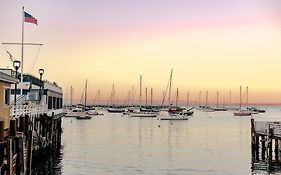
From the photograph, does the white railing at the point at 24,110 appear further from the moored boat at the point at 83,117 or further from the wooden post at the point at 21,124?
the moored boat at the point at 83,117

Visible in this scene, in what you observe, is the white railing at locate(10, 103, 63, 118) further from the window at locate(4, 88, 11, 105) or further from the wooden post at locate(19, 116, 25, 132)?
the window at locate(4, 88, 11, 105)

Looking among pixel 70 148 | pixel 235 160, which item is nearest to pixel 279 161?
pixel 235 160

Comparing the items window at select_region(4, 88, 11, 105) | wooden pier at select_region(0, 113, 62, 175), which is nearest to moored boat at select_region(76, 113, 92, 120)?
wooden pier at select_region(0, 113, 62, 175)

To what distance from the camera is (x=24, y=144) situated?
2897 cm

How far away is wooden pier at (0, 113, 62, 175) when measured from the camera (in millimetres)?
23844

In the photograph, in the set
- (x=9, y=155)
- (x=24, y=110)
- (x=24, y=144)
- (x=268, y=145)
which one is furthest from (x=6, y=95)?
(x=268, y=145)

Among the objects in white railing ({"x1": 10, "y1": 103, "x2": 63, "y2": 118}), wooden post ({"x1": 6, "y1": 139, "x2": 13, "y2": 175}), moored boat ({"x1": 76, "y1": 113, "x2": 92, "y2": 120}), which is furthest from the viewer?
moored boat ({"x1": 76, "y1": 113, "x2": 92, "y2": 120})

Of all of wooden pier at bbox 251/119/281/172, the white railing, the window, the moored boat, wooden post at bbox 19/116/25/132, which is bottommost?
the moored boat

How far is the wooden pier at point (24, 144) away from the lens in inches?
939

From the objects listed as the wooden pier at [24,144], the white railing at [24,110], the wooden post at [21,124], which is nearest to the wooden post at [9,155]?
the wooden pier at [24,144]

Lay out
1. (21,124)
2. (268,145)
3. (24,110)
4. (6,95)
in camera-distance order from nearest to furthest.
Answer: (6,95) → (21,124) → (24,110) → (268,145)

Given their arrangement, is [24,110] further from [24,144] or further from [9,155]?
[9,155]

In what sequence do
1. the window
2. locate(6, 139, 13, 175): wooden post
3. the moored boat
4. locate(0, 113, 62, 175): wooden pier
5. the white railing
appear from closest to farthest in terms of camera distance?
locate(6, 139, 13, 175): wooden post → locate(0, 113, 62, 175): wooden pier → the window → the white railing → the moored boat

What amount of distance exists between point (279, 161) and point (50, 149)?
26.3 m
